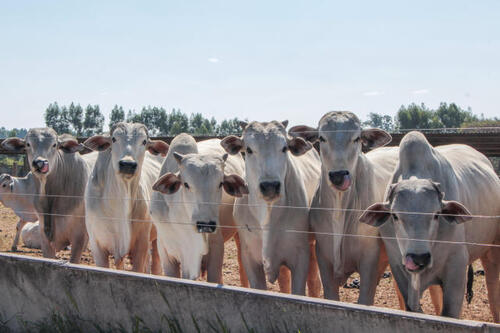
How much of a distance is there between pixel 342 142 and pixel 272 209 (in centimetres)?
90

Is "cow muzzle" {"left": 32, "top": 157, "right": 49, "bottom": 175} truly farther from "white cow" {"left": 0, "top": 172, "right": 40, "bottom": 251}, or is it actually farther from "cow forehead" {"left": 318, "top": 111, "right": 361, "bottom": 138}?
"cow forehead" {"left": 318, "top": 111, "right": 361, "bottom": 138}

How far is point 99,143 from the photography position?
6512 millimetres

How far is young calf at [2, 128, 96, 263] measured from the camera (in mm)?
7168

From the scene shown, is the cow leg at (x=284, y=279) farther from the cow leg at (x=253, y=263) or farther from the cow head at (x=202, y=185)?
the cow head at (x=202, y=185)

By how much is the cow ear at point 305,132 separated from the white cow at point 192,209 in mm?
697

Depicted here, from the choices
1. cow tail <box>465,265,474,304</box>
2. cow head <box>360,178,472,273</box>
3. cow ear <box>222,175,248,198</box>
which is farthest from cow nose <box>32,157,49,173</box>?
cow tail <box>465,265,474,304</box>

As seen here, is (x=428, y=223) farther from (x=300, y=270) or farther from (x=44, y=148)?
(x=44, y=148)

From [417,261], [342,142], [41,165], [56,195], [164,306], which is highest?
[342,142]

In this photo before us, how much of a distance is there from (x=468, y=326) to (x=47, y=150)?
216 inches

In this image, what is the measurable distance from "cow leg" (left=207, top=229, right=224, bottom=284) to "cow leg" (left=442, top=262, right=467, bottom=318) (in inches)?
86.9

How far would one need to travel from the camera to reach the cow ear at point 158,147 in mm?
6719

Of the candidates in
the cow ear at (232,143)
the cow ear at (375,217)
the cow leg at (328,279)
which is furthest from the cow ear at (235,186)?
the cow ear at (375,217)

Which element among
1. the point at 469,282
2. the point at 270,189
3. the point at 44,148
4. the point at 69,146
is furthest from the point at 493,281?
the point at 44,148

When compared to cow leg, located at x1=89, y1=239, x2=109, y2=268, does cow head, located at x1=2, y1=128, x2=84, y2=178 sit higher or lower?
higher
